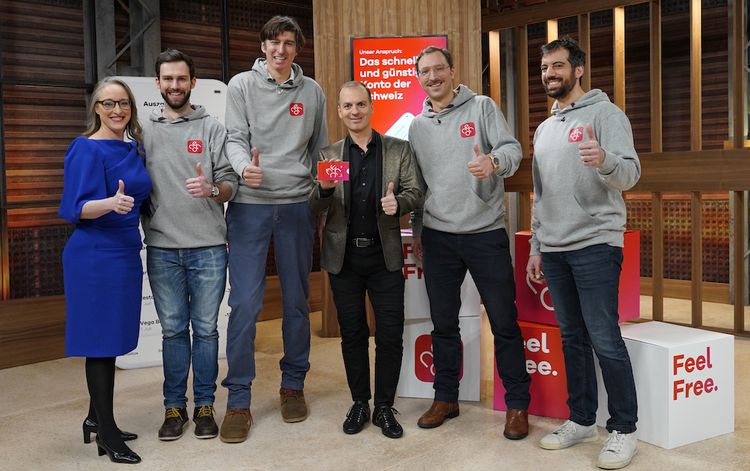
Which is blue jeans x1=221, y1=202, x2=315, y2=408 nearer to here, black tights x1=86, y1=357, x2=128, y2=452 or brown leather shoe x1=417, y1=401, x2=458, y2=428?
black tights x1=86, y1=357, x2=128, y2=452

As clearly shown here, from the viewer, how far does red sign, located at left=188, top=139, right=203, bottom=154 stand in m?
3.24

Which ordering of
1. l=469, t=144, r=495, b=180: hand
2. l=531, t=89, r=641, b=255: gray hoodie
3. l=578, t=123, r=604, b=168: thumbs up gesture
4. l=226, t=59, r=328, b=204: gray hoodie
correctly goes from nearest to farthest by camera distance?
l=578, t=123, r=604, b=168: thumbs up gesture → l=531, t=89, r=641, b=255: gray hoodie → l=469, t=144, r=495, b=180: hand → l=226, t=59, r=328, b=204: gray hoodie

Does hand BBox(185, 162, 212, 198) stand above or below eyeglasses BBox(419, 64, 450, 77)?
below

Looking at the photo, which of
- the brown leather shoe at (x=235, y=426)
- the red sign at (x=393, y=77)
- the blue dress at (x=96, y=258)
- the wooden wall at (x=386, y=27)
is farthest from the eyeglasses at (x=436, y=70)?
the wooden wall at (x=386, y=27)

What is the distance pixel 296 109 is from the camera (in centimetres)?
342

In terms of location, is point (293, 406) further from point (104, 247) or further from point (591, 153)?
point (591, 153)

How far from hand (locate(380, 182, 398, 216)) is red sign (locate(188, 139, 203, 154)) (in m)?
0.88

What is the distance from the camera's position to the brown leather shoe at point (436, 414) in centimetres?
342

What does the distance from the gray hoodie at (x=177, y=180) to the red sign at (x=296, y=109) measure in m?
0.39

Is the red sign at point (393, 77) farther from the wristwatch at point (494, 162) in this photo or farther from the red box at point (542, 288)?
the wristwatch at point (494, 162)

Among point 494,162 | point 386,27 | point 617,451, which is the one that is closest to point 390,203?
point 494,162

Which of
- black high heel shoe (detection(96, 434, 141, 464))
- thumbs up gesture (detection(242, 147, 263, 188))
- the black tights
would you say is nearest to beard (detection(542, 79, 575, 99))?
thumbs up gesture (detection(242, 147, 263, 188))

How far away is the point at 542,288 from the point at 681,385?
0.77m

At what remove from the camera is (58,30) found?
17.7ft
